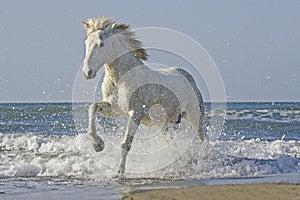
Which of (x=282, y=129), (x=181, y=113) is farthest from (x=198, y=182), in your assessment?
(x=282, y=129)

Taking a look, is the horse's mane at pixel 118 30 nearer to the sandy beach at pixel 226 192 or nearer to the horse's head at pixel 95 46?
the horse's head at pixel 95 46

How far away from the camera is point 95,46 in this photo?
718 cm

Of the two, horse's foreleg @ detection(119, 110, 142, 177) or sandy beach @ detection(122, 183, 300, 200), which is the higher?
horse's foreleg @ detection(119, 110, 142, 177)

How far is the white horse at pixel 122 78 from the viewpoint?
23.8 feet

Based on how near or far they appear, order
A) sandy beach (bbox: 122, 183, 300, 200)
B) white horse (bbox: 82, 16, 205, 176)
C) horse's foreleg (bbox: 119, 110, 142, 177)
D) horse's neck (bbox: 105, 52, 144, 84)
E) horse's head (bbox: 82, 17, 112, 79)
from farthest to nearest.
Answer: horse's neck (bbox: 105, 52, 144, 84)
horse's foreleg (bbox: 119, 110, 142, 177)
white horse (bbox: 82, 16, 205, 176)
horse's head (bbox: 82, 17, 112, 79)
sandy beach (bbox: 122, 183, 300, 200)

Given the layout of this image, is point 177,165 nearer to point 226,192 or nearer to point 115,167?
point 115,167

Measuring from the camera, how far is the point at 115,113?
24.5 ft

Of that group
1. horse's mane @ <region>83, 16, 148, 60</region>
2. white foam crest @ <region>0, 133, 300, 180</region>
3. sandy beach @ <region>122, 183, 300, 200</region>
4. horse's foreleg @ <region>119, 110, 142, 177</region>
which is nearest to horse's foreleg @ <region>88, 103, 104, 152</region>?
horse's foreleg @ <region>119, 110, 142, 177</region>

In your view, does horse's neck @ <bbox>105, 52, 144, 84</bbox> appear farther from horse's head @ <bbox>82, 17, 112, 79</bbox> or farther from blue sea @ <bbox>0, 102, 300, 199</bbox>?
blue sea @ <bbox>0, 102, 300, 199</bbox>

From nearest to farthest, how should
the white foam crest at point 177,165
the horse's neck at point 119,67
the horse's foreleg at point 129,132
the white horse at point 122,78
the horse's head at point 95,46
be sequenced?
the horse's head at point 95,46 < the white horse at point 122,78 < the horse's foreleg at point 129,132 < the horse's neck at point 119,67 < the white foam crest at point 177,165

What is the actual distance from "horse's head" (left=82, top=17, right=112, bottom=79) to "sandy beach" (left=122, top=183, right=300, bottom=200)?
177 centimetres

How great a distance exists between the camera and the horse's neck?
24.7ft

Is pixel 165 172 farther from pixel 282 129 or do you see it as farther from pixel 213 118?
pixel 282 129

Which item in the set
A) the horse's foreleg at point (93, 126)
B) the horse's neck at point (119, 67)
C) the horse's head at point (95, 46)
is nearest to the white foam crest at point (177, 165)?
the horse's foreleg at point (93, 126)
